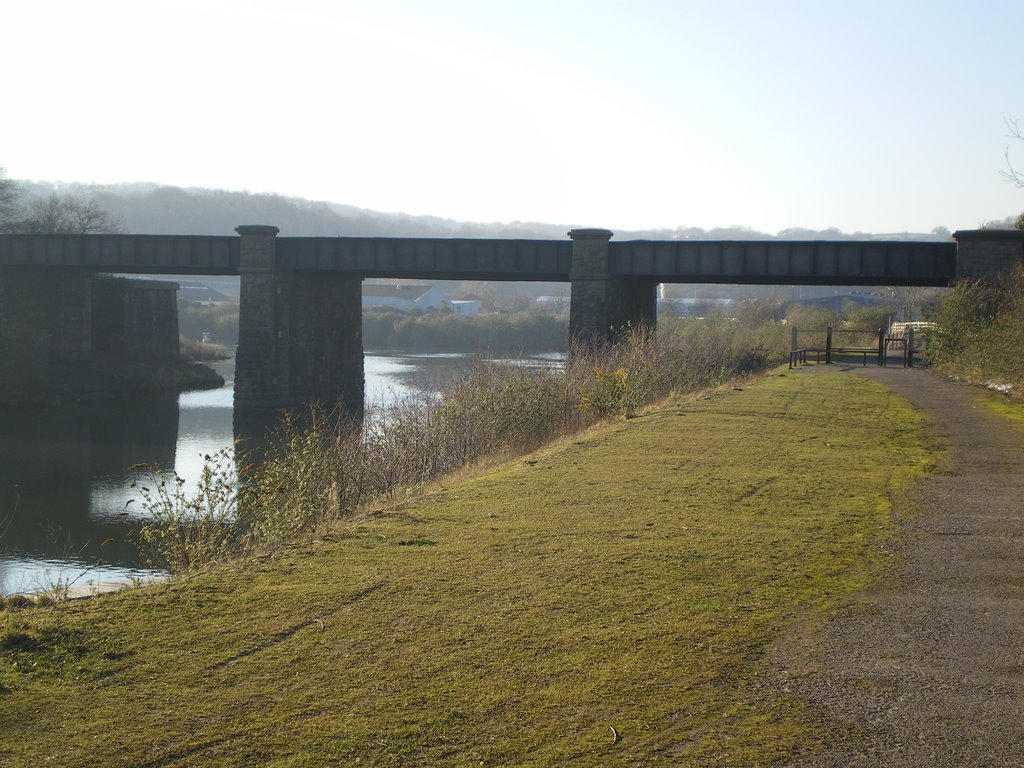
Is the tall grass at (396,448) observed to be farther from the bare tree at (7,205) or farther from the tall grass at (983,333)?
the bare tree at (7,205)

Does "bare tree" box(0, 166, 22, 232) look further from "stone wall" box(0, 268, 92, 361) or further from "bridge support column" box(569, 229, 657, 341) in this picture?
"bridge support column" box(569, 229, 657, 341)

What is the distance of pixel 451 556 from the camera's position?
8.03 m

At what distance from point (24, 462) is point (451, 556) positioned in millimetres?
29115

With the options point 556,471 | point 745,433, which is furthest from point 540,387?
point 556,471

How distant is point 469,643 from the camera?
19.8 ft

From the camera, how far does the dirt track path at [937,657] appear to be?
15.6ft

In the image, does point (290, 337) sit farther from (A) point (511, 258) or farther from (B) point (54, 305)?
(B) point (54, 305)

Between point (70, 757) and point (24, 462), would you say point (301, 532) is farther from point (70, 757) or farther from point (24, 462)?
point (24, 462)

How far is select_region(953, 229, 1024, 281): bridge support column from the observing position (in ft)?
133

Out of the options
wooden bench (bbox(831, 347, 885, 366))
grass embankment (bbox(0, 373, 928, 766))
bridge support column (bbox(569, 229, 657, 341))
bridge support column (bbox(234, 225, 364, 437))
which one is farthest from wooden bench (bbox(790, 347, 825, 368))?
grass embankment (bbox(0, 373, 928, 766))

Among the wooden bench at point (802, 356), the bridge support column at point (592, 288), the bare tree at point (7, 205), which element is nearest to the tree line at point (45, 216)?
the bare tree at point (7, 205)

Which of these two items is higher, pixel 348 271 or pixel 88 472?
pixel 348 271

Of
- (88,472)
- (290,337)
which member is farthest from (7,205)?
(88,472)

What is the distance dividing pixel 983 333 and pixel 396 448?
23408mm
